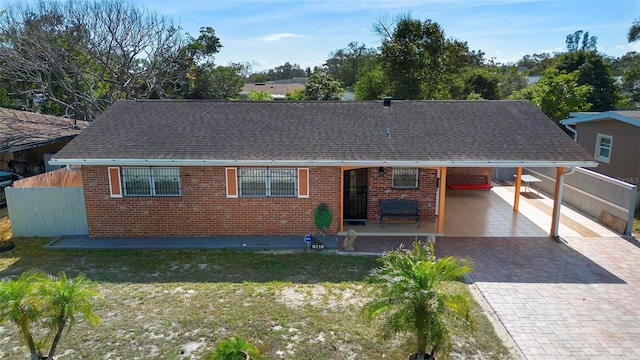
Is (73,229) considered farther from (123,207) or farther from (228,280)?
(228,280)

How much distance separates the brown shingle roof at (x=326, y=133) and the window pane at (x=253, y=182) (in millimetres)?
581

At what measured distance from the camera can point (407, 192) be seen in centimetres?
1323

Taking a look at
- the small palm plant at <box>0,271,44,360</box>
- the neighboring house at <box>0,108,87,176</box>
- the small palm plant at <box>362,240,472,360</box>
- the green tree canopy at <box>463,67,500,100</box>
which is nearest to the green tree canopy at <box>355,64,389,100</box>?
the green tree canopy at <box>463,67,500,100</box>

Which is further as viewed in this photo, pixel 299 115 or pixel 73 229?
pixel 299 115

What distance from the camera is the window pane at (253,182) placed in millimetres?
11891

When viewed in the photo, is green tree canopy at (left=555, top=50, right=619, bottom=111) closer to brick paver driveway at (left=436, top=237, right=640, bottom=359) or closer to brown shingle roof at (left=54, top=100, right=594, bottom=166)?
brown shingle roof at (left=54, top=100, right=594, bottom=166)

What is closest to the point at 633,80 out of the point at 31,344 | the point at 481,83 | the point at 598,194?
the point at 481,83

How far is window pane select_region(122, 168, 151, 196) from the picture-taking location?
1182cm

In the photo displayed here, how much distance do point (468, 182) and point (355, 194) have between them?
19.6ft

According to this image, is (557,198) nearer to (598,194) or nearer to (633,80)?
(598,194)

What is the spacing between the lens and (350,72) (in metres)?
63.6

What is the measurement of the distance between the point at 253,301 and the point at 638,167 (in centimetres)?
1560

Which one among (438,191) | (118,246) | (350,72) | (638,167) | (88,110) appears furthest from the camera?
(350,72)

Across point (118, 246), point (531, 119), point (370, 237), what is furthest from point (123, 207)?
point (531, 119)
